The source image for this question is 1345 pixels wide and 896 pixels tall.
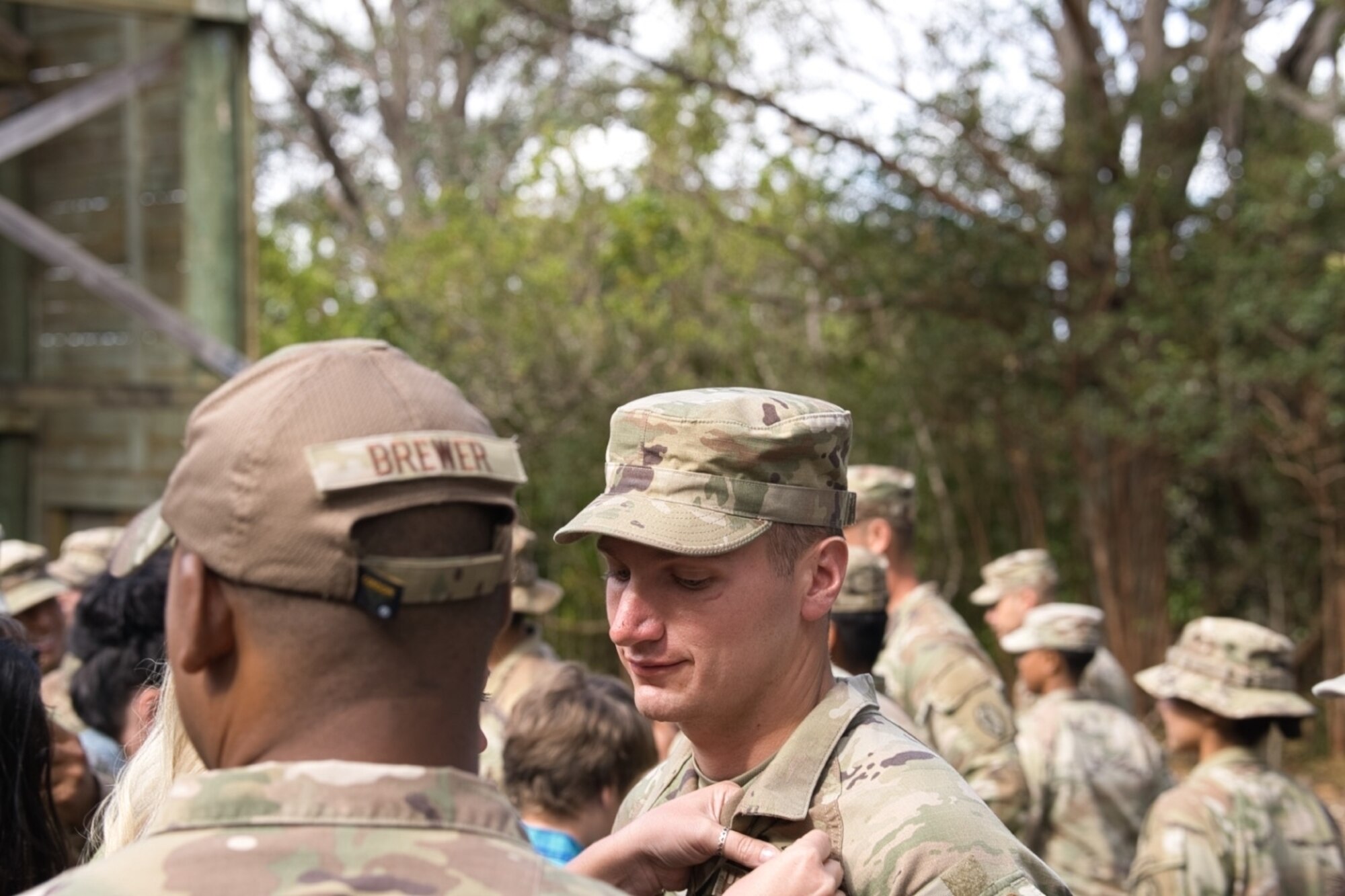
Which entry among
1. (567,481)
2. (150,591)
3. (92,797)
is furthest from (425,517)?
(567,481)

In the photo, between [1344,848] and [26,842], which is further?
[1344,848]

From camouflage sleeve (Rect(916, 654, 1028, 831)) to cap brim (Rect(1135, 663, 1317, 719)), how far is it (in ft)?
1.78

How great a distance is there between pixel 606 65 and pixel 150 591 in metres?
11.3

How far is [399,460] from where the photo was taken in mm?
1397

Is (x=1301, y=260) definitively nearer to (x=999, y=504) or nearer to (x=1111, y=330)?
(x=1111, y=330)

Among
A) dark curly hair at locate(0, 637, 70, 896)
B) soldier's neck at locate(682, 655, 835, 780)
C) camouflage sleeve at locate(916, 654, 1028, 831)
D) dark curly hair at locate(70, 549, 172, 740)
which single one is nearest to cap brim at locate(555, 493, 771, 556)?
soldier's neck at locate(682, 655, 835, 780)

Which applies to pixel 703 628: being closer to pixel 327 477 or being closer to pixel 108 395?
pixel 327 477

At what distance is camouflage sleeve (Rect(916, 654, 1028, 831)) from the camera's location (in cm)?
477

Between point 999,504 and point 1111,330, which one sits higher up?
point 1111,330

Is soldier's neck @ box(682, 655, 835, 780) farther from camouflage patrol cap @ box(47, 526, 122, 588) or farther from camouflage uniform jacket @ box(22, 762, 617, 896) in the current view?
camouflage patrol cap @ box(47, 526, 122, 588)

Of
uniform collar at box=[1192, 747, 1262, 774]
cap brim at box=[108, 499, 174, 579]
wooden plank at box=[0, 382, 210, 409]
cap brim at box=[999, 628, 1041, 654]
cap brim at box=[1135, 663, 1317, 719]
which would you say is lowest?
uniform collar at box=[1192, 747, 1262, 774]

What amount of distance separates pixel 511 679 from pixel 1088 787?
93.5 inches

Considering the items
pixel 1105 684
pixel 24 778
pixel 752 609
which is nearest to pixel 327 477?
pixel 752 609

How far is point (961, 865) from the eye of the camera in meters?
1.91
